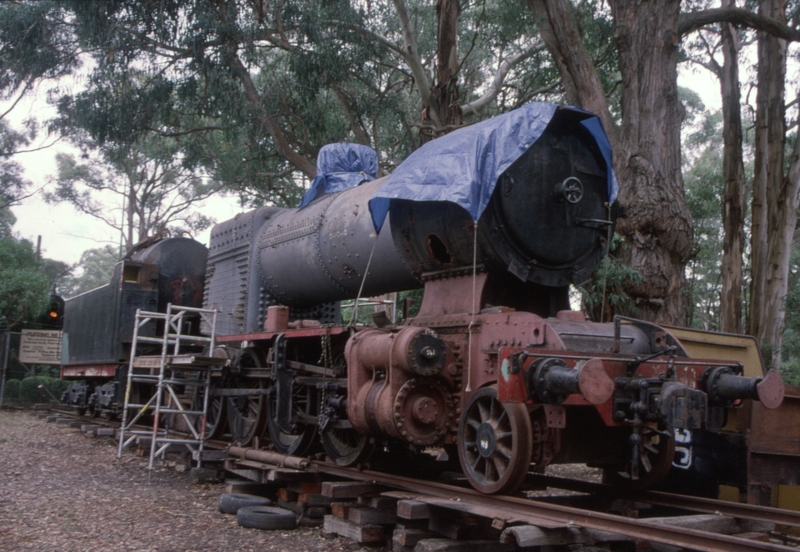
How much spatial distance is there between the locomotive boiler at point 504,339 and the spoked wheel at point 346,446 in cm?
2

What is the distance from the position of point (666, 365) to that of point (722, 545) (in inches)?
61.6

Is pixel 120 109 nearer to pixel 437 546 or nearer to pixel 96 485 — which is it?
pixel 96 485

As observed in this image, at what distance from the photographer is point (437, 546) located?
4.93 metres

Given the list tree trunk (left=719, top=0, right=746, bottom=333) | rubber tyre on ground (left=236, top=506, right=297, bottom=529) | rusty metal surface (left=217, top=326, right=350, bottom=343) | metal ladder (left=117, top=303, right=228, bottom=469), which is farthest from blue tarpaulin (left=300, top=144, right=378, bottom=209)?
tree trunk (left=719, top=0, right=746, bottom=333)

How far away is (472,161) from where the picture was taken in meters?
5.66

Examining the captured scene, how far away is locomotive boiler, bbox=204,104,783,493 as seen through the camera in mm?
4949

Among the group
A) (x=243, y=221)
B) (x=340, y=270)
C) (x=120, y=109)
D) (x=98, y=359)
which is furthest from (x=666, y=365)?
(x=120, y=109)

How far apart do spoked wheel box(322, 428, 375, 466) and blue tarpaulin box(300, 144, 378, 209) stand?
282cm

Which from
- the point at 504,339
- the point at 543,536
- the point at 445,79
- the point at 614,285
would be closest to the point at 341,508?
the point at 504,339

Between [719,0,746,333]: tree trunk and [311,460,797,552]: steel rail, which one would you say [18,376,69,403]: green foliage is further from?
[311,460,797,552]: steel rail

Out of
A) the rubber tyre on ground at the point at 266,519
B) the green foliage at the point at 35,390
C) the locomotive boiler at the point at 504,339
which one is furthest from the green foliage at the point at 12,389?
the rubber tyre on ground at the point at 266,519

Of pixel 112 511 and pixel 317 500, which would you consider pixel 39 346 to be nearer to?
pixel 112 511

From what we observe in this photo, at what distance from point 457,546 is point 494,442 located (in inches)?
27.4

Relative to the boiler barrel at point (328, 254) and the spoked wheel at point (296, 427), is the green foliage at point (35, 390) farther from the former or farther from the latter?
the spoked wheel at point (296, 427)
